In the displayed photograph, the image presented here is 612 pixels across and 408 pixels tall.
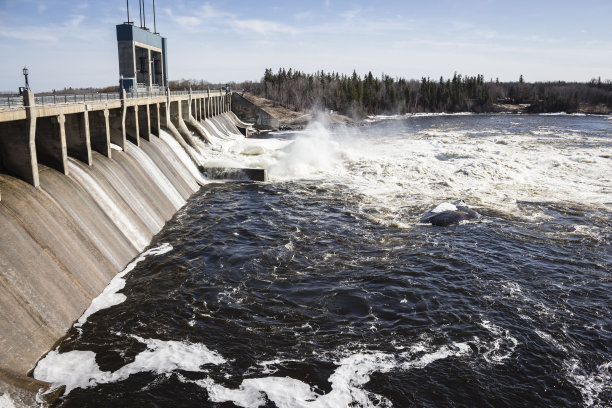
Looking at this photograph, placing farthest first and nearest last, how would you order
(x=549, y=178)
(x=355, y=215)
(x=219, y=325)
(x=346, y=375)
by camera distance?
(x=549, y=178), (x=355, y=215), (x=219, y=325), (x=346, y=375)

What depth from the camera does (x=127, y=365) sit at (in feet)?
49.7

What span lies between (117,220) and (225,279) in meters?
7.43

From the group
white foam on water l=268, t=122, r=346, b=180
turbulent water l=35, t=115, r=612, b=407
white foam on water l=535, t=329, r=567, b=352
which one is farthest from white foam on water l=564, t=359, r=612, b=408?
white foam on water l=268, t=122, r=346, b=180

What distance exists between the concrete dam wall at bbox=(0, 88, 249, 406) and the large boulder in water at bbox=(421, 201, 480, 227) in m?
17.9

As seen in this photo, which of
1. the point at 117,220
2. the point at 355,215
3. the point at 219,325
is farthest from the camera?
the point at 355,215

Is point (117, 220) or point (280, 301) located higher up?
point (117, 220)

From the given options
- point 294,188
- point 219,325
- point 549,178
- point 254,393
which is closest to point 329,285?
point 219,325

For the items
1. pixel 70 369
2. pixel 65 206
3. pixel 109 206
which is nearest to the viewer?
pixel 70 369

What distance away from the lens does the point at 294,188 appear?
135 feet

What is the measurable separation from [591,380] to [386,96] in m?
152

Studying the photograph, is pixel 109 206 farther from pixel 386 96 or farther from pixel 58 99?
pixel 386 96

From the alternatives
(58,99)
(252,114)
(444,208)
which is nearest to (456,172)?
(444,208)

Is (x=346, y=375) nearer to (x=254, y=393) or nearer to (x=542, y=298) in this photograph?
Result: (x=254, y=393)

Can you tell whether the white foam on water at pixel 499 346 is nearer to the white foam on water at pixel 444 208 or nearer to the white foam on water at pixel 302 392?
the white foam on water at pixel 302 392
